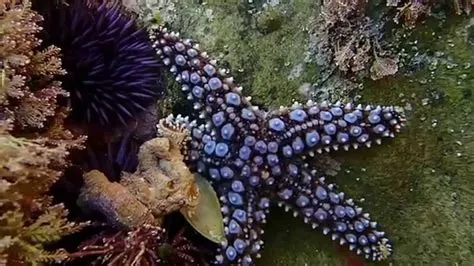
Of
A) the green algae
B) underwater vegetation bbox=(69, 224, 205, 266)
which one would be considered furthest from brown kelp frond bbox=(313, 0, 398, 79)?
underwater vegetation bbox=(69, 224, 205, 266)

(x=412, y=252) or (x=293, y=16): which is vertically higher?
(x=293, y=16)

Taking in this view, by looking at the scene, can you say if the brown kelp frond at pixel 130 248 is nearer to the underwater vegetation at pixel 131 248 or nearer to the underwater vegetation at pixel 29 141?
the underwater vegetation at pixel 131 248

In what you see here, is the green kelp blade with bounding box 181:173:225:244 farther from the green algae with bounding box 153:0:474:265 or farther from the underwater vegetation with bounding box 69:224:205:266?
the green algae with bounding box 153:0:474:265

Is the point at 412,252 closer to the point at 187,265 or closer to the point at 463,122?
the point at 463,122

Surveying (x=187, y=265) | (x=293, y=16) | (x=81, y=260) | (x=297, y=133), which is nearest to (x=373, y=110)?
(x=297, y=133)

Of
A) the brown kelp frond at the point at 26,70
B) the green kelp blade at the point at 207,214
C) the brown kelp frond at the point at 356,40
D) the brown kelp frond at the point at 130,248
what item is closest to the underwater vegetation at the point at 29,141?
the brown kelp frond at the point at 26,70

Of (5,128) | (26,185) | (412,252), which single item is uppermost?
(5,128)
